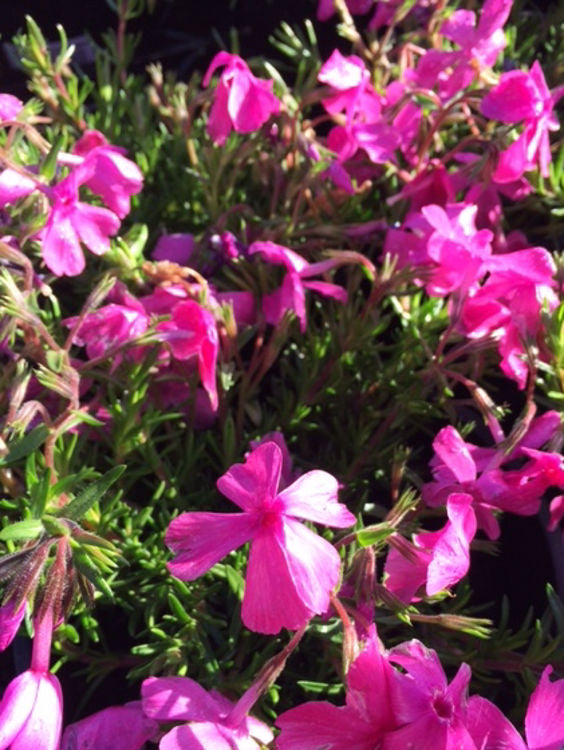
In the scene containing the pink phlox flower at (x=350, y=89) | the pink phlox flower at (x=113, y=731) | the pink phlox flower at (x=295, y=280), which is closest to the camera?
the pink phlox flower at (x=113, y=731)

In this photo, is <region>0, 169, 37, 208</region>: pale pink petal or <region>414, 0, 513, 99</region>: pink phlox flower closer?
<region>0, 169, 37, 208</region>: pale pink petal

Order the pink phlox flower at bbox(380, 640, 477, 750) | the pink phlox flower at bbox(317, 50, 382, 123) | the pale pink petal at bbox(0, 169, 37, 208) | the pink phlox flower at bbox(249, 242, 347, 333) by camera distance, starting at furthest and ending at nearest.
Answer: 1. the pink phlox flower at bbox(317, 50, 382, 123)
2. the pink phlox flower at bbox(249, 242, 347, 333)
3. the pale pink petal at bbox(0, 169, 37, 208)
4. the pink phlox flower at bbox(380, 640, 477, 750)

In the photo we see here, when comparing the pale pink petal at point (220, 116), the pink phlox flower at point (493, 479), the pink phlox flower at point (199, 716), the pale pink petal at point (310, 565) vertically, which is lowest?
the pink phlox flower at point (199, 716)

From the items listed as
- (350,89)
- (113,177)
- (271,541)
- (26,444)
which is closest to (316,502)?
(271,541)

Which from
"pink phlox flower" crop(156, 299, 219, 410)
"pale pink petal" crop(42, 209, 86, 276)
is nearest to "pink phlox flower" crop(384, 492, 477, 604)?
"pink phlox flower" crop(156, 299, 219, 410)

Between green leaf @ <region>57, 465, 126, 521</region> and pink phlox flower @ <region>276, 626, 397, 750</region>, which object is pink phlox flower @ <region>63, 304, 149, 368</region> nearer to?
green leaf @ <region>57, 465, 126, 521</region>

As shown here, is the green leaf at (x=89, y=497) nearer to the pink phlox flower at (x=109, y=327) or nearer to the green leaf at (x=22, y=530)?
the green leaf at (x=22, y=530)

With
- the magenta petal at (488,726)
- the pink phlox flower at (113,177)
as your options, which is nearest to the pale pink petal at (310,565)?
the magenta petal at (488,726)

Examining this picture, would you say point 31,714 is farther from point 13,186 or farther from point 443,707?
point 13,186
